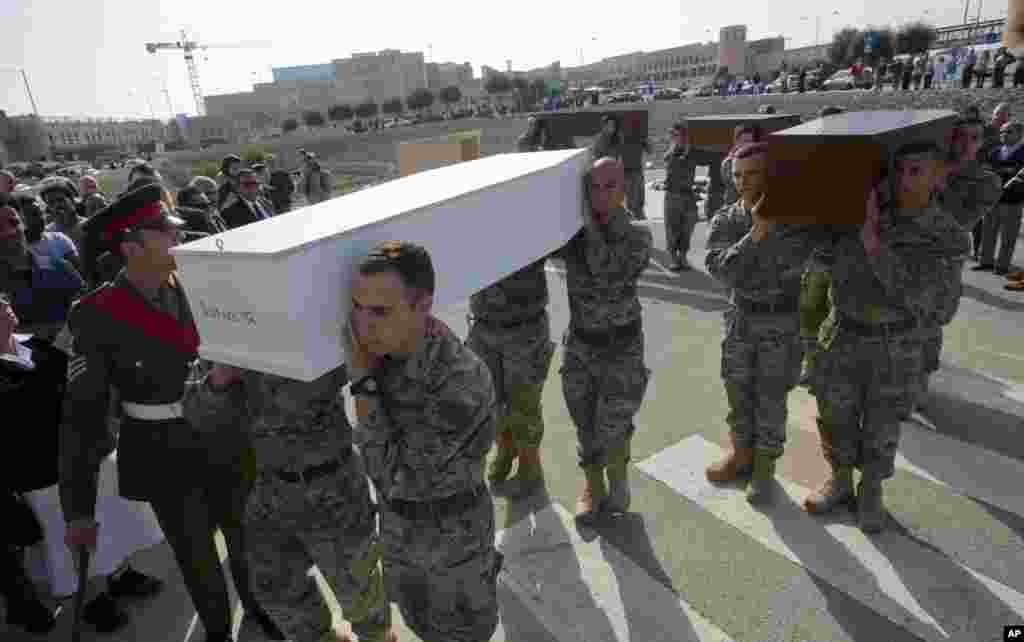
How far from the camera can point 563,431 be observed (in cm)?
433

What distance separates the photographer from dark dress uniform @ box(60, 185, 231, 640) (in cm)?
225

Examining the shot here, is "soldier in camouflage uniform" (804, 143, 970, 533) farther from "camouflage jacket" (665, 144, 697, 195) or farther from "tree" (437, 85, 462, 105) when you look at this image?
"tree" (437, 85, 462, 105)

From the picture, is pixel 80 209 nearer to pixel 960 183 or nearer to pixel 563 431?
pixel 563 431

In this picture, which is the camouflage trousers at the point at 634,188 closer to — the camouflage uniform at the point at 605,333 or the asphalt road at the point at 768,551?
the asphalt road at the point at 768,551

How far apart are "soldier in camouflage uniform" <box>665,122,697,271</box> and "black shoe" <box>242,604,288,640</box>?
6.37 m

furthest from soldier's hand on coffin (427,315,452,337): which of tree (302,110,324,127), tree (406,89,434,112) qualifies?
tree (302,110,324,127)

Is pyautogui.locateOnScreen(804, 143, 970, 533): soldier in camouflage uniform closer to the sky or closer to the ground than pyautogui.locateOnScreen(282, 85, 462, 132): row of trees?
closer to the ground

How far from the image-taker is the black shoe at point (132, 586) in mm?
3086

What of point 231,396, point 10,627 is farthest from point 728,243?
point 10,627

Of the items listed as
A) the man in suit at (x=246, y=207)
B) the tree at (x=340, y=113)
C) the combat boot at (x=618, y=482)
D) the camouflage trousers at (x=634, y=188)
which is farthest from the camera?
A: the tree at (x=340, y=113)

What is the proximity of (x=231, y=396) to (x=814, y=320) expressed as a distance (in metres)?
4.05

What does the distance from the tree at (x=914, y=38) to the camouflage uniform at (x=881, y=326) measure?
50.6 meters

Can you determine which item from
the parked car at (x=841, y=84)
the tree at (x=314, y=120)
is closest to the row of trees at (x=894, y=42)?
the parked car at (x=841, y=84)

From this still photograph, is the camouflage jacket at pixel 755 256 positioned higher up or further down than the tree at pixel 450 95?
further down
